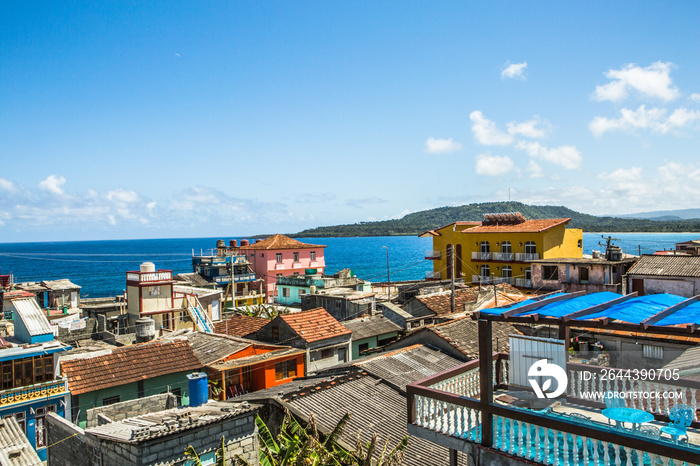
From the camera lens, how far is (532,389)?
328 inches

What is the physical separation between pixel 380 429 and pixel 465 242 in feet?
158

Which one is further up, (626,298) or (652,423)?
(626,298)

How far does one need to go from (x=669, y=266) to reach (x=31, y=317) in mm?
36287

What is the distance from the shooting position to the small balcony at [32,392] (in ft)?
53.3

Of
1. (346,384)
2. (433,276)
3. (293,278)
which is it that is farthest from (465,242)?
(346,384)

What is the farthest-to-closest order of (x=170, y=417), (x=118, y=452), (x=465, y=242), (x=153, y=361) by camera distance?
(x=465, y=242)
(x=153, y=361)
(x=170, y=417)
(x=118, y=452)

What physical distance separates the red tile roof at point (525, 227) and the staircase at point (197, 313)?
110 feet

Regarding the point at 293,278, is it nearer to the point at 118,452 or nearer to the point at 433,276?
the point at 433,276

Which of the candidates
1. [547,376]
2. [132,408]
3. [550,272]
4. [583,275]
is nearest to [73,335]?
[132,408]

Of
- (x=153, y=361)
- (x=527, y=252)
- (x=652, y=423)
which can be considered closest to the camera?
(x=652, y=423)

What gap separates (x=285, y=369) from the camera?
904 inches

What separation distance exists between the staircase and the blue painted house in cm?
1818

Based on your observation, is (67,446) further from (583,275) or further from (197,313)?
(583,275)

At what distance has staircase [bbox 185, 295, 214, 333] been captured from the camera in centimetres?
3659
